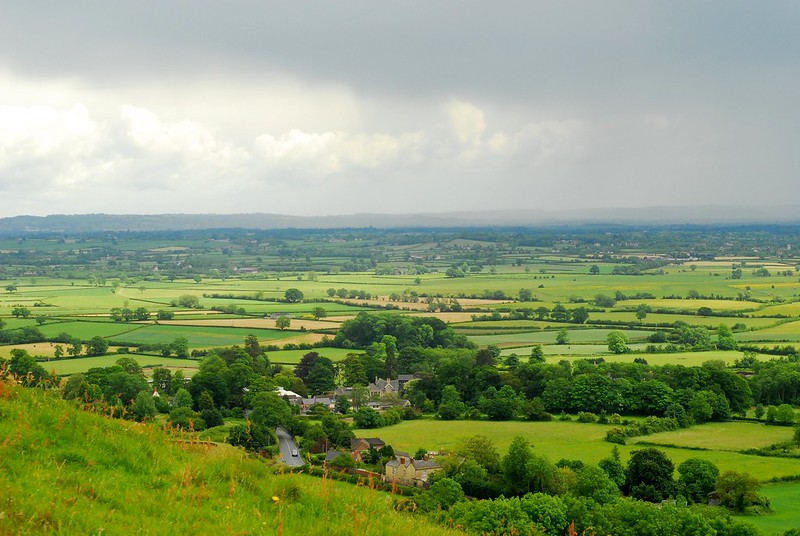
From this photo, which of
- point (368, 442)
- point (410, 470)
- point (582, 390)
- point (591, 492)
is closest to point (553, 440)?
point (368, 442)

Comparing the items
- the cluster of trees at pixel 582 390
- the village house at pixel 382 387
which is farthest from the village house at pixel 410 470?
the village house at pixel 382 387

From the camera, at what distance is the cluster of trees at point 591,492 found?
25.3 m

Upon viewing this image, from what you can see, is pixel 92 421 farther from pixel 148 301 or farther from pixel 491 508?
pixel 148 301

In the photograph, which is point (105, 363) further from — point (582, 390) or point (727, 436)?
point (727, 436)

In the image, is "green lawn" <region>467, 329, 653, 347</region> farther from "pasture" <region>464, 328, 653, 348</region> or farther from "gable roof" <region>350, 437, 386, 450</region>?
"gable roof" <region>350, 437, 386, 450</region>

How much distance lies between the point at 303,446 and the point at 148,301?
2741 inches

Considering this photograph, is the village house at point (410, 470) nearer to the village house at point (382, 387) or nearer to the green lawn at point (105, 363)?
the village house at point (382, 387)

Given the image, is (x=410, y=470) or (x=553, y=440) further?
(x=553, y=440)

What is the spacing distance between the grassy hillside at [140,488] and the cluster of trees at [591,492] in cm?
1453

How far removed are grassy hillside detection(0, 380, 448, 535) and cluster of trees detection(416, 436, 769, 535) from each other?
14.5 m

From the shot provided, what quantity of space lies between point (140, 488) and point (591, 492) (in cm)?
2524

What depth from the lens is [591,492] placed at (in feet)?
103

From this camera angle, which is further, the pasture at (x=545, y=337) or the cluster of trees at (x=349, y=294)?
the cluster of trees at (x=349, y=294)

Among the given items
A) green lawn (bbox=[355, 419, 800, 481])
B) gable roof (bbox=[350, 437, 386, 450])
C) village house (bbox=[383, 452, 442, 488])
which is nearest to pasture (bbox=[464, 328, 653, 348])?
green lawn (bbox=[355, 419, 800, 481])
